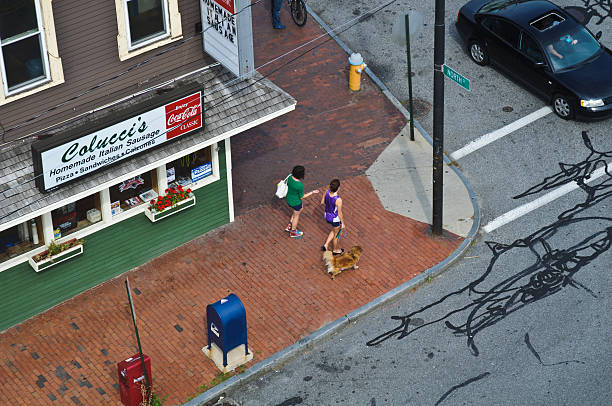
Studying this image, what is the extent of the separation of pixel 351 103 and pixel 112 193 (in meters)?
7.23

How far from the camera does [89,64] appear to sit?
1664cm

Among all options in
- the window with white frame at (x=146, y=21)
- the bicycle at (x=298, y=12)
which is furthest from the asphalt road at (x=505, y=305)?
the window with white frame at (x=146, y=21)

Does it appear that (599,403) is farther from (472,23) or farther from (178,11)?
(472,23)

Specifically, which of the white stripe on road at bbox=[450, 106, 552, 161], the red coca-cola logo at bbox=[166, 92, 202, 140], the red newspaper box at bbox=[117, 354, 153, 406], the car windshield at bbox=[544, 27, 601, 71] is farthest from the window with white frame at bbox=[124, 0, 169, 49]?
the car windshield at bbox=[544, 27, 601, 71]

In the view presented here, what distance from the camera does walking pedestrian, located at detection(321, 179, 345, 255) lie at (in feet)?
59.8

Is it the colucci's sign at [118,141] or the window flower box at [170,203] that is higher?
the colucci's sign at [118,141]

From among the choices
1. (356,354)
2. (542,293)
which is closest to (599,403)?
(542,293)

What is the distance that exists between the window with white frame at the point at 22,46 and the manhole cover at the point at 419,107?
31.5 ft

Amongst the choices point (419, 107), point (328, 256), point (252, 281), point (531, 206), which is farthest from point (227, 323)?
point (419, 107)

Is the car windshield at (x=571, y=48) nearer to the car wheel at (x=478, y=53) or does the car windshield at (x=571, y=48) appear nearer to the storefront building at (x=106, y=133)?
the car wheel at (x=478, y=53)

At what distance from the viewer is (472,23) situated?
79.4 feet

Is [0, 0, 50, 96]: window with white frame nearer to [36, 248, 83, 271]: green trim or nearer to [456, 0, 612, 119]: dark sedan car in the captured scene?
[36, 248, 83, 271]: green trim

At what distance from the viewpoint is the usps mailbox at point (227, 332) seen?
1616cm

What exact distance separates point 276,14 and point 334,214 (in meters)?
8.33
